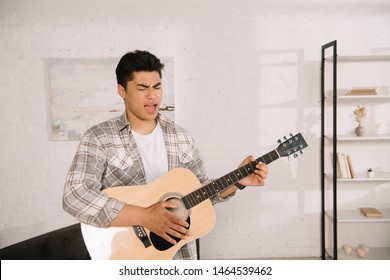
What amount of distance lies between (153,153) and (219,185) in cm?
36

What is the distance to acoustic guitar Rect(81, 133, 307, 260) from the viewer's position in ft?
5.32

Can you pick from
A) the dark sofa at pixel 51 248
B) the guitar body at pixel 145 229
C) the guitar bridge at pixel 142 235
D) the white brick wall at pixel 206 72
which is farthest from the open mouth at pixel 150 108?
the white brick wall at pixel 206 72

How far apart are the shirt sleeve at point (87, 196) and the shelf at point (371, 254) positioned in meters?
2.24

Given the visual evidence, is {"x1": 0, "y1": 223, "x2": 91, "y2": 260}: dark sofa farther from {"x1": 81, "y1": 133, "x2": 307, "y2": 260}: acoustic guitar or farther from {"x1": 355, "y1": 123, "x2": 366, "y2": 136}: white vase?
{"x1": 355, "y1": 123, "x2": 366, "y2": 136}: white vase

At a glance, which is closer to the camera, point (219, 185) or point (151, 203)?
point (151, 203)

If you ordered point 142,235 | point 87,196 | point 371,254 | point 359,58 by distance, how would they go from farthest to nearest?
point 371,254 → point 359,58 → point 142,235 → point 87,196

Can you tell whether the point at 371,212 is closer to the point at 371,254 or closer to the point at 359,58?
the point at 371,254

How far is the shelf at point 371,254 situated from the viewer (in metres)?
3.05

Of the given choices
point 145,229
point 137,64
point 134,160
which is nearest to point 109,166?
point 134,160

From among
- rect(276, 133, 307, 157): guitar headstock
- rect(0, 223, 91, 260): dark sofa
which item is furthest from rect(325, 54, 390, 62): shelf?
rect(0, 223, 91, 260): dark sofa

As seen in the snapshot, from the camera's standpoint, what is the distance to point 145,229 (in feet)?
5.49
